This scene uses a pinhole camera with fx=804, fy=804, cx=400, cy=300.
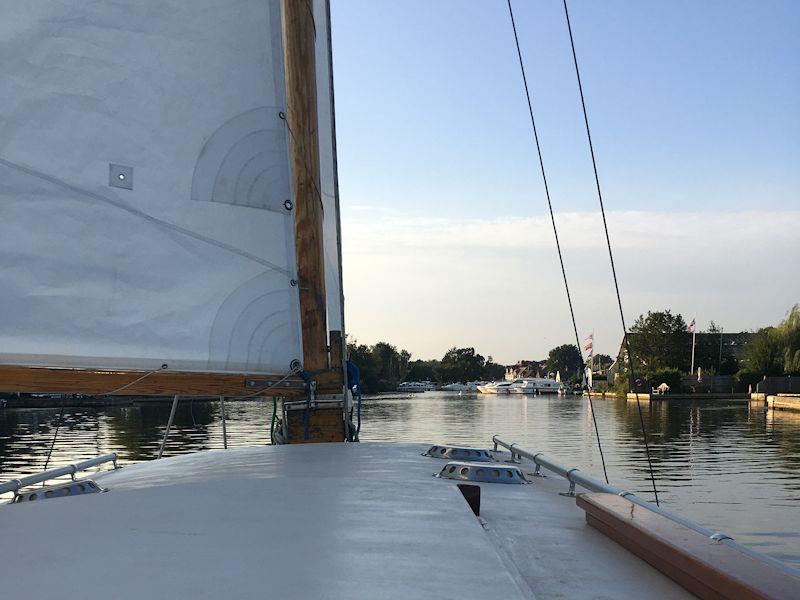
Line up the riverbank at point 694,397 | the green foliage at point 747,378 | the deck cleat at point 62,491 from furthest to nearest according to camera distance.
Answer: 1. the riverbank at point 694,397
2. the green foliage at point 747,378
3. the deck cleat at point 62,491

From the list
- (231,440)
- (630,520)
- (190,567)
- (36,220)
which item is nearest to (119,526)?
(190,567)

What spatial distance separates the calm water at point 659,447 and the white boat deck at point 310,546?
4.28 meters

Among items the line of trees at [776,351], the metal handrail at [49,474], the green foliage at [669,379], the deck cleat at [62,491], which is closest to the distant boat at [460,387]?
the green foliage at [669,379]

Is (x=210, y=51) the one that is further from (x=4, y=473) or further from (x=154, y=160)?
(x=4, y=473)

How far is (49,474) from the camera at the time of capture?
4.14m

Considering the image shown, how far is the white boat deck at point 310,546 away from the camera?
1683 mm

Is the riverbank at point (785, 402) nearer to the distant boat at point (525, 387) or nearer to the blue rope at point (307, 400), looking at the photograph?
the blue rope at point (307, 400)

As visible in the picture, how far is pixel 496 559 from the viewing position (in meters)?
1.88

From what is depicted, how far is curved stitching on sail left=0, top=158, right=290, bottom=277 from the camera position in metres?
3.80

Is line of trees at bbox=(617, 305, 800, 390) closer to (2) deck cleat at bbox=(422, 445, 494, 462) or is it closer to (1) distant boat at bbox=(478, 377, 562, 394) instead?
(1) distant boat at bbox=(478, 377, 562, 394)

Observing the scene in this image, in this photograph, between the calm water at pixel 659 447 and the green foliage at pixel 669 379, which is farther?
the green foliage at pixel 669 379

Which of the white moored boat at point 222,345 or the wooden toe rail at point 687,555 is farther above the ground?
the white moored boat at point 222,345

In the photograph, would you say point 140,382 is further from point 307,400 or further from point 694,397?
point 694,397

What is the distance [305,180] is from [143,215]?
42.1 inches
